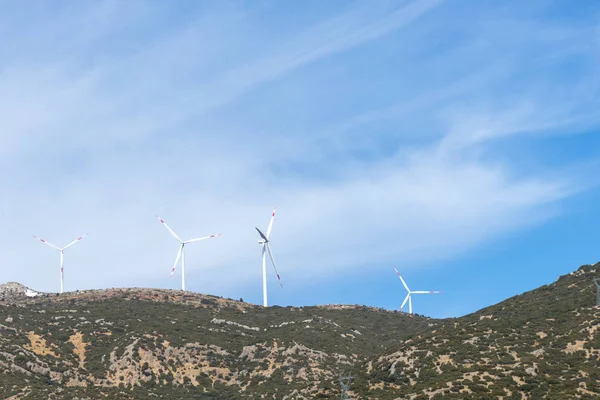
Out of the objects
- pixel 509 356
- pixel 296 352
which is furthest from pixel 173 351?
pixel 509 356

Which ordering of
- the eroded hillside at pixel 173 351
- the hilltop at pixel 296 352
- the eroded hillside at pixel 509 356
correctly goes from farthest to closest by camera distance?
1. the eroded hillside at pixel 173 351
2. the hilltop at pixel 296 352
3. the eroded hillside at pixel 509 356

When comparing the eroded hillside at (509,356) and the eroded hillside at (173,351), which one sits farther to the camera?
the eroded hillside at (173,351)

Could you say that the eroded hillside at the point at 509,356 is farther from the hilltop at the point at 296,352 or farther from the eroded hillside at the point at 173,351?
the eroded hillside at the point at 173,351

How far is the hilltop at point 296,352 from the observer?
113m

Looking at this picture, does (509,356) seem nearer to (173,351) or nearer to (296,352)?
(296,352)

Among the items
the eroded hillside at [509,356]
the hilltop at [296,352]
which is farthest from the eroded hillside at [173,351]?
the eroded hillside at [509,356]

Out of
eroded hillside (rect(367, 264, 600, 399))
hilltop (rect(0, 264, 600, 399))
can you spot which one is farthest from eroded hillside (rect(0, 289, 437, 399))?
eroded hillside (rect(367, 264, 600, 399))

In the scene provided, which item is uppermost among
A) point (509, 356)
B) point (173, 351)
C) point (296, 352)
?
point (173, 351)

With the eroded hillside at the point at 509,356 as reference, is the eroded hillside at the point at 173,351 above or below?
above

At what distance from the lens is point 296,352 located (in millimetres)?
159125

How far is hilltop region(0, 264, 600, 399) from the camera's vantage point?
11272 cm

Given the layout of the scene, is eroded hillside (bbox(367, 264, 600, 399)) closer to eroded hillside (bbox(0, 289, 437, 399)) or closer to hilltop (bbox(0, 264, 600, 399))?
hilltop (bbox(0, 264, 600, 399))

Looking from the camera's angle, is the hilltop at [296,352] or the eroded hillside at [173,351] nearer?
the hilltop at [296,352]

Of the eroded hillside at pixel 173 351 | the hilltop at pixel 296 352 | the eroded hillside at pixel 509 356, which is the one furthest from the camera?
the eroded hillside at pixel 173 351
